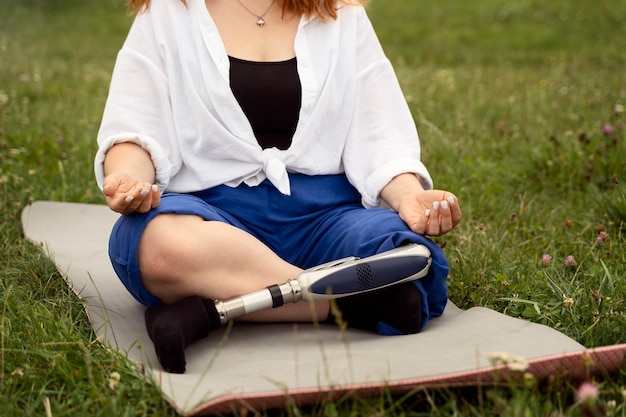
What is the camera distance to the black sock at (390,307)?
2.15m

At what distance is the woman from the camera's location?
7.05 ft

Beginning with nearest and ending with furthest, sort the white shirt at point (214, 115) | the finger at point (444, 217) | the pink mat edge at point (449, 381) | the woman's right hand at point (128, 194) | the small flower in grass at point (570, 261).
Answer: the pink mat edge at point (449, 381) → the woman's right hand at point (128, 194) → the finger at point (444, 217) → the white shirt at point (214, 115) → the small flower in grass at point (570, 261)

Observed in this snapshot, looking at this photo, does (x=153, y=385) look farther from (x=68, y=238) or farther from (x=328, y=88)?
(x=68, y=238)

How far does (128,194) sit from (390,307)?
0.74 m

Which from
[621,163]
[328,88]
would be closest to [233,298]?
[328,88]

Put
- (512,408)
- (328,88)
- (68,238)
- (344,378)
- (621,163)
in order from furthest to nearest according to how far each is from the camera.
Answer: (621,163), (68,238), (328,88), (344,378), (512,408)

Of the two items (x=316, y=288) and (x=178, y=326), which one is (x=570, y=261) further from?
(x=178, y=326)

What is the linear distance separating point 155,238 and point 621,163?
2212 mm

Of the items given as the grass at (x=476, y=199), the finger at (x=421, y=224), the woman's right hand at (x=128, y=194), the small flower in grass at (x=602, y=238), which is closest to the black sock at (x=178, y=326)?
the grass at (x=476, y=199)

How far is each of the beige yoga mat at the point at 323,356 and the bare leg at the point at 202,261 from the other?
134mm

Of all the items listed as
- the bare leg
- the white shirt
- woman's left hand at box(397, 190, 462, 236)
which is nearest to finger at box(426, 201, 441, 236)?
woman's left hand at box(397, 190, 462, 236)

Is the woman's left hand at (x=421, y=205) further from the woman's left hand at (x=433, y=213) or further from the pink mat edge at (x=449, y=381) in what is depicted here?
the pink mat edge at (x=449, y=381)

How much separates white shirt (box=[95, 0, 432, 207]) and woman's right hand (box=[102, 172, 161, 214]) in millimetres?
219

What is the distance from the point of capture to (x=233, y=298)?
2139mm
